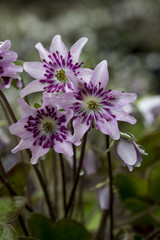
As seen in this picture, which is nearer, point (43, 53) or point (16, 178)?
point (43, 53)

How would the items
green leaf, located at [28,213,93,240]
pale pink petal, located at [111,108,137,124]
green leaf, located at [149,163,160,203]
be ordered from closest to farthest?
pale pink petal, located at [111,108,137,124] < green leaf, located at [28,213,93,240] < green leaf, located at [149,163,160,203]

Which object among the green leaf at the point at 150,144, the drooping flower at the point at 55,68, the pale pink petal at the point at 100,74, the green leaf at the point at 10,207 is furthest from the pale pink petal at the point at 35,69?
the green leaf at the point at 150,144

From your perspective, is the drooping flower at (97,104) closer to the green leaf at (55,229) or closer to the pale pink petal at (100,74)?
the pale pink petal at (100,74)

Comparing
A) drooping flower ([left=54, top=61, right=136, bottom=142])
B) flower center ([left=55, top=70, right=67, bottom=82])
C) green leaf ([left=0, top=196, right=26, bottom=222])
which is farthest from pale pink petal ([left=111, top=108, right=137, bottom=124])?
green leaf ([left=0, top=196, right=26, bottom=222])

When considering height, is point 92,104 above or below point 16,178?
above

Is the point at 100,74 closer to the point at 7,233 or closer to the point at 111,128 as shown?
the point at 111,128

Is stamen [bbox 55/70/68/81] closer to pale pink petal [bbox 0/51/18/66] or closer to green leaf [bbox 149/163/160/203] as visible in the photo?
pale pink petal [bbox 0/51/18/66]

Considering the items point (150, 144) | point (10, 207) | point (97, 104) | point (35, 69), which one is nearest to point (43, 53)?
point (35, 69)
